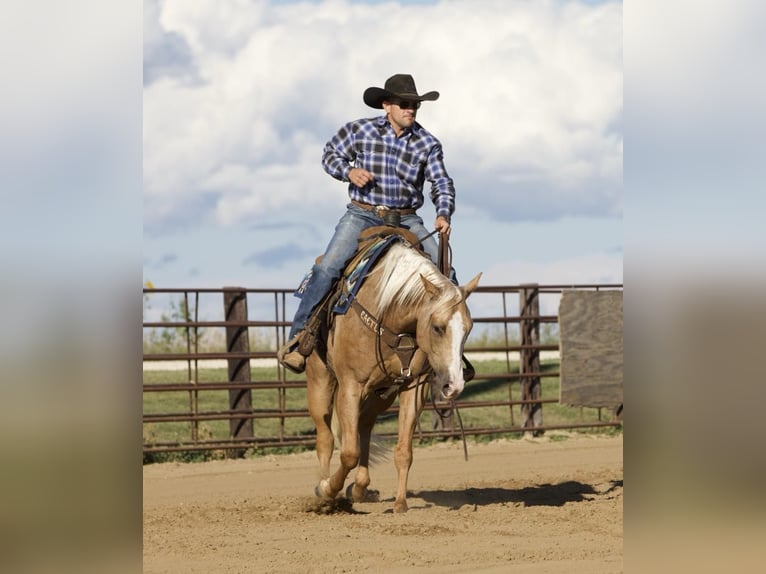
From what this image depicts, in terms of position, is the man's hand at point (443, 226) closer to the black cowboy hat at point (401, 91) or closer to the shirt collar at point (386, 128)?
the shirt collar at point (386, 128)

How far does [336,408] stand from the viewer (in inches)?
302

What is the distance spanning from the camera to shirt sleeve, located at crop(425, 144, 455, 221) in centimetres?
717

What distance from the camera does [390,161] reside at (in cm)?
732

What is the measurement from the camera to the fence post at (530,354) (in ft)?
46.8

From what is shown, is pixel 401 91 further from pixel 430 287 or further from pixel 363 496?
pixel 363 496

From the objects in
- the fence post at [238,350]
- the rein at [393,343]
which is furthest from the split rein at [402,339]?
the fence post at [238,350]

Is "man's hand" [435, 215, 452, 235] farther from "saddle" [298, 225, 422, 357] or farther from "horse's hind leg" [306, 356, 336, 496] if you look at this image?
"horse's hind leg" [306, 356, 336, 496]

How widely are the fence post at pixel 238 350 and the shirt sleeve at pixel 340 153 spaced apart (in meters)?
5.32

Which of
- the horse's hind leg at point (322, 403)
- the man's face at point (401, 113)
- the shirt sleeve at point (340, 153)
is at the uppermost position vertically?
the man's face at point (401, 113)

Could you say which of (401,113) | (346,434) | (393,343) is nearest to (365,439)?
(346,434)

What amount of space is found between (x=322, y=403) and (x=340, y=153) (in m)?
1.97
